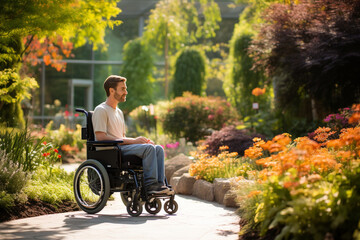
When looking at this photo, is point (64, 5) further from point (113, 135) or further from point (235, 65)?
point (235, 65)

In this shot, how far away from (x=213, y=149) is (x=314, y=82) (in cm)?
207

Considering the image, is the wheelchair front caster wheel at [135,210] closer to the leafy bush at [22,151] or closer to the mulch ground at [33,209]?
the mulch ground at [33,209]

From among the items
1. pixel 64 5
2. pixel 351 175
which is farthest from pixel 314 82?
pixel 351 175

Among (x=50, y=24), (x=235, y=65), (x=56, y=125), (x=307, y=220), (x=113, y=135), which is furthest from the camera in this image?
(x=56, y=125)

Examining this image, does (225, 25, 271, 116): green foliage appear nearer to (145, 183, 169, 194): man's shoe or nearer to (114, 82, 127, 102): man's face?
(114, 82, 127, 102): man's face

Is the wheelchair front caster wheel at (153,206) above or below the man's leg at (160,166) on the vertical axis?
below

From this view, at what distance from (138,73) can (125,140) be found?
16559mm

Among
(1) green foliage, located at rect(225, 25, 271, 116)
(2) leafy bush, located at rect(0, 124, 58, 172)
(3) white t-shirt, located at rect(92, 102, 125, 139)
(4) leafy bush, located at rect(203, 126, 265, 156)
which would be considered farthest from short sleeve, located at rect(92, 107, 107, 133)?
(1) green foliage, located at rect(225, 25, 271, 116)

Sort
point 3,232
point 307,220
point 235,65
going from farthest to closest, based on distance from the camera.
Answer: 1. point 235,65
2. point 3,232
3. point 307,220

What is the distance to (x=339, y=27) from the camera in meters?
8.39

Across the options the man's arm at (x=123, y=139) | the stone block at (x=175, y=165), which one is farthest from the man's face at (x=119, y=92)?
the stone block at (x=175, y=165)

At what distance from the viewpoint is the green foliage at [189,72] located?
766 inches

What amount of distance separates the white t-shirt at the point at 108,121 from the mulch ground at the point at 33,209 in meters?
0.96

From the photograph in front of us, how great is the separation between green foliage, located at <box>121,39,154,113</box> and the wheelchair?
15881 mm
